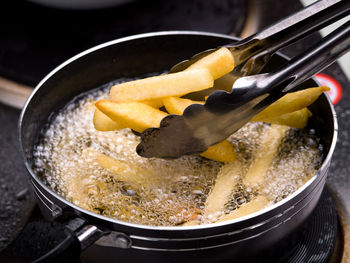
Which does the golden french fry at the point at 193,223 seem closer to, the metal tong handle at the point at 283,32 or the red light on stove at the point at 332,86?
the metal tong handle at the point at 283,32

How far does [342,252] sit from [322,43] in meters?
0.41

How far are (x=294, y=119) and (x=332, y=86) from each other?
16.0 inches

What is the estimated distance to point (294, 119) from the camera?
90 cm

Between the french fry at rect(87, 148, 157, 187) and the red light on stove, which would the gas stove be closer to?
the red light on stove

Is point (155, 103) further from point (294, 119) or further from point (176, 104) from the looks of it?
point (294, 119)

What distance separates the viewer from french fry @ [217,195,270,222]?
75 cm

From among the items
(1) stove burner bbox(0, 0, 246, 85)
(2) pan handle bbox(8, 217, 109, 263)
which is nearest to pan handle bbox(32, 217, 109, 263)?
(2) pan handle bbox(8, 217, 109, 263)

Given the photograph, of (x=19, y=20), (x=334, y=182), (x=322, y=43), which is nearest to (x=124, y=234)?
(x=322, y=43)

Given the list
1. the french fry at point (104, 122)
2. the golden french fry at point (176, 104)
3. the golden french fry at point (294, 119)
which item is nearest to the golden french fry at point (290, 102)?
the golden french fry at point (294, 119)

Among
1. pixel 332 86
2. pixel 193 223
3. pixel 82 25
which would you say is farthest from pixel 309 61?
pixel 82 25

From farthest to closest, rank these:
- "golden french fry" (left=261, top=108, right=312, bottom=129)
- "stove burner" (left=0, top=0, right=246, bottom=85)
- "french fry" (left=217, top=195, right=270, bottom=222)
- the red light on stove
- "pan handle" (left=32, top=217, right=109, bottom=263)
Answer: "stove burner" (left=0, top=0, right=246, bottom=85) < the red light on stove < "golden french fry" (left=261, top=108, right=312, bottom=129) < "french fry" (left=217, top=195, right=270, bottom=222) < "pan handle" (left=32, top=217, right=109, bottom=263)

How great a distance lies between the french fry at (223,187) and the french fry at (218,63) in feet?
0.52

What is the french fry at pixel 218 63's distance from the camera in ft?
2.62

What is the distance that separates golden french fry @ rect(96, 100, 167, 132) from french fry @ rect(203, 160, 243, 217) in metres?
0.15
